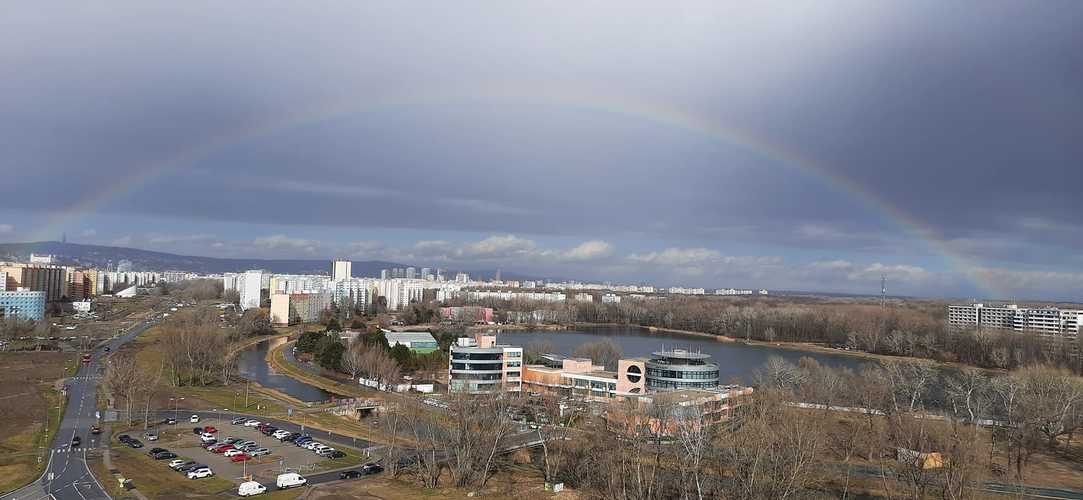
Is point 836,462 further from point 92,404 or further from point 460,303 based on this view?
point 460,303

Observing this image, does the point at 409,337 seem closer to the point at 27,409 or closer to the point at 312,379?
the point at 312,379

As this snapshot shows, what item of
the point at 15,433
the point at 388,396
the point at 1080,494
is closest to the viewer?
the point at 1080,494

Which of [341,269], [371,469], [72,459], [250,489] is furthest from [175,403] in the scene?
[341,269]

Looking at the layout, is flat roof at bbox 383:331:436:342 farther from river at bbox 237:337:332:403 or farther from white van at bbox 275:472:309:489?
white van at bbox 275:472:309:489

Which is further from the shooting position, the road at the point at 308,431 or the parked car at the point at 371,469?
the road at the point at 308,431

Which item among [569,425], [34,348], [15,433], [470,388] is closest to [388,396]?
[470,388]

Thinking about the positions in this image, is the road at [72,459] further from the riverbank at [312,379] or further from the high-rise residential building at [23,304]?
the high-rise residential building at [23,304]

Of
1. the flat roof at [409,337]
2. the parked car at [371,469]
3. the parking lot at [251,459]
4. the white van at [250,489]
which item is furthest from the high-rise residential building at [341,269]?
the white van at [250,489]
